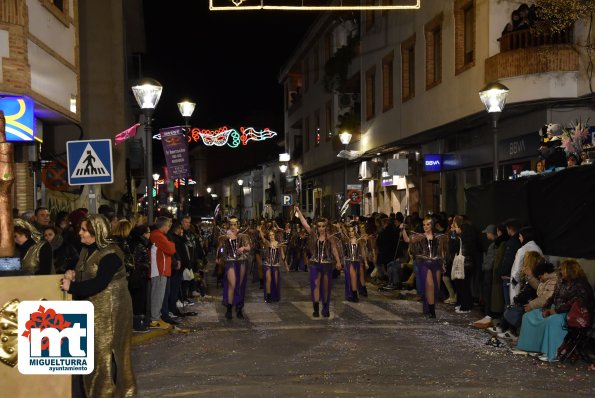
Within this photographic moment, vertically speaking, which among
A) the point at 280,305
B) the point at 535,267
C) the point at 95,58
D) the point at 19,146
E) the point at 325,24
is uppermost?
the point at 325,24

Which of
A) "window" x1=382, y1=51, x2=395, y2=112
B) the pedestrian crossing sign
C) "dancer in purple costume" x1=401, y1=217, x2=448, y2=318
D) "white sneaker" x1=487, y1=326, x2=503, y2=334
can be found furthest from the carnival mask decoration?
"window" x1=382, y1=51, x2=395, y2=112

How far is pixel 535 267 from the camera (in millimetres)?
11219

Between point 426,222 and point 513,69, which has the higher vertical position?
point 513,69

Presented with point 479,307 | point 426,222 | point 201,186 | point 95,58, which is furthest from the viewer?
point 201,186

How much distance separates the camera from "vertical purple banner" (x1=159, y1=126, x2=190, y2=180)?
18.8 meters

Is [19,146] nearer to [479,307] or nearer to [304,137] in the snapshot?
[479,307]

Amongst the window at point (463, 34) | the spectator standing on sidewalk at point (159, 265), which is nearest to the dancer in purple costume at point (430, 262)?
the spectator standing on sidewalk at point (159, 265)

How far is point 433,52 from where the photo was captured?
26016mm

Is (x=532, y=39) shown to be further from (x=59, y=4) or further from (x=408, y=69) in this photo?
(x=59, y=4)

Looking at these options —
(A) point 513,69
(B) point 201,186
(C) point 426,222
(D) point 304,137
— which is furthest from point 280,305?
(B) point 201,186

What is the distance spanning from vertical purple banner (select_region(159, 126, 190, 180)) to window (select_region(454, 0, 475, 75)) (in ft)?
28.4

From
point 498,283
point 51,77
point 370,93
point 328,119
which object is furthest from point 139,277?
point 328,119

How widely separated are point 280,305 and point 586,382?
854cm

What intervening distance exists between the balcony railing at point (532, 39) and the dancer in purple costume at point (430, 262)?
6539mm
